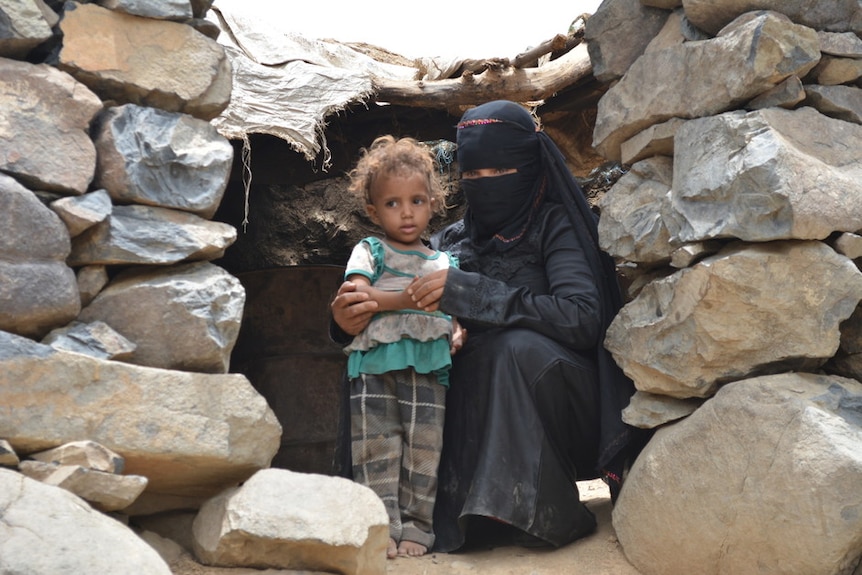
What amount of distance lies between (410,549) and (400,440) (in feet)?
1.21

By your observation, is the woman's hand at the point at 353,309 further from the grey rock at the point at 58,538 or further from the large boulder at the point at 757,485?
the grey rock at the point at 58,538

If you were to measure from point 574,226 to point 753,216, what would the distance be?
0.84 metres

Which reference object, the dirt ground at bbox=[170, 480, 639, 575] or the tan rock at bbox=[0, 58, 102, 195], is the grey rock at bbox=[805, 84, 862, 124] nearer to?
the dirt ground at bbox=[170, 480, 639, 575]

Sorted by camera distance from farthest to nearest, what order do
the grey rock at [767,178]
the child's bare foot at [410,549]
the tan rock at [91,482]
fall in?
the child's bare foot at [410,549] → the grey rock at [767,178] → the tan rock at [91,482]

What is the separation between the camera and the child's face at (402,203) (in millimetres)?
3465

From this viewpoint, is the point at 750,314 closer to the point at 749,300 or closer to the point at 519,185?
the point at 749,300

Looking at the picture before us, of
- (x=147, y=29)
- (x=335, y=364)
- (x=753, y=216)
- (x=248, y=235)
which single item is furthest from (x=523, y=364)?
(x=248, y=235)

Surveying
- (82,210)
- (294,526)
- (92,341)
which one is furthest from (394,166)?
(294,526)

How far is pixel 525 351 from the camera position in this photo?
338 centimetres

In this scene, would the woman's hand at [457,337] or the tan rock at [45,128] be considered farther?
the woman's hand at [457,337]

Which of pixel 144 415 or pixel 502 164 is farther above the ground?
pixel 502 164

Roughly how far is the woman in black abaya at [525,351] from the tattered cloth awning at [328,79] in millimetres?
1053

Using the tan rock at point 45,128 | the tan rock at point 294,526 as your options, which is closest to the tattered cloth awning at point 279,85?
the tan rock at point 45,128

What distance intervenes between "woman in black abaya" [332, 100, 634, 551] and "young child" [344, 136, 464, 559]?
3.4 inches
